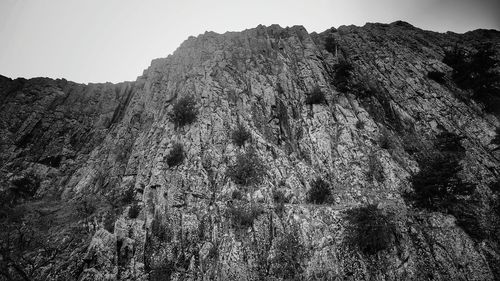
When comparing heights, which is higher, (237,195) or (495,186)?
(495,186)

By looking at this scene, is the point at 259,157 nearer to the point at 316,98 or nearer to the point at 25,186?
the point at 316,98

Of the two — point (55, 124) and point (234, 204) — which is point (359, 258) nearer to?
point (234, 204)

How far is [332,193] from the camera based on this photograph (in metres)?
19.7

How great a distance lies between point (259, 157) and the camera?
73.0 ft

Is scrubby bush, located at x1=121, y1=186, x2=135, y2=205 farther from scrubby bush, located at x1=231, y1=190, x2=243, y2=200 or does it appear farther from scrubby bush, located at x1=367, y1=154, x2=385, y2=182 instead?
scrubby bush, located at x1=367, y1=154, x2=385, y2=182

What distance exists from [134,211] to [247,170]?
9.03 metres

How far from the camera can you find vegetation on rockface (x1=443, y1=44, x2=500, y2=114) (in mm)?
24969

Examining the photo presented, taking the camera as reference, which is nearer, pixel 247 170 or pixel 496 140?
pixel 247 170

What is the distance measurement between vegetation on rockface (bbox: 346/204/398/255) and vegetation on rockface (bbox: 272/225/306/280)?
3.14 metres

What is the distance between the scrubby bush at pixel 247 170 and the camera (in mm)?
20484

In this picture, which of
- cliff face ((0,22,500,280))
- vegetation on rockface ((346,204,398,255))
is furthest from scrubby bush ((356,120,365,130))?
vegetation on rockface ((346,204,398,255))

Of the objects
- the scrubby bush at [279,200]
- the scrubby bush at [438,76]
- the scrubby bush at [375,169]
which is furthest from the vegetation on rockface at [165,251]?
the scrubby bush at [438,76]

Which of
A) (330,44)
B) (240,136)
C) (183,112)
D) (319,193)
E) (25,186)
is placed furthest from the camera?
(330,44)

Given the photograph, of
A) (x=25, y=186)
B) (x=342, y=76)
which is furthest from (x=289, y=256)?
(x=25, y=186)
